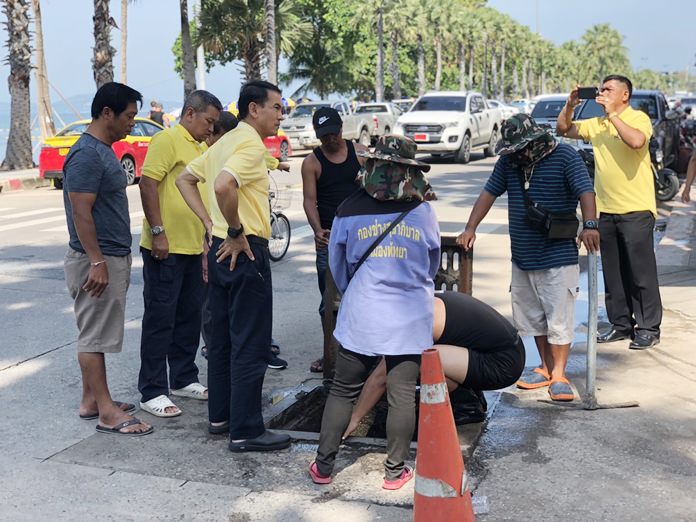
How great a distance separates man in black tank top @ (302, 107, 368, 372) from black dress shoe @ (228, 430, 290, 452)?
1480 millimetres

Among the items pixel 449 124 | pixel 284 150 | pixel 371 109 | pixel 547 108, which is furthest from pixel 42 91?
pixel 547 108

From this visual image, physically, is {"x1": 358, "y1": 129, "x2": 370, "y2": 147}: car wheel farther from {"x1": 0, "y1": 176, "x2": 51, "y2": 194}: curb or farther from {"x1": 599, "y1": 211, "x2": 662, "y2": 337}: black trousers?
{"x1": 599, "y1": 211, "x2": 662, "y2": 337}: black trousers

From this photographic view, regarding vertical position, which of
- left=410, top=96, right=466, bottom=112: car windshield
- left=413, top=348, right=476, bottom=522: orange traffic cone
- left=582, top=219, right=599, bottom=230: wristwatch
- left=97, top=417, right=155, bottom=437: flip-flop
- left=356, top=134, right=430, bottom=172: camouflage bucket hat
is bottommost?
left=97, top=417, right=155, bottom=437: flip-flop

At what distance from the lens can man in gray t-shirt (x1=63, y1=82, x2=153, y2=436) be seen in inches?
184

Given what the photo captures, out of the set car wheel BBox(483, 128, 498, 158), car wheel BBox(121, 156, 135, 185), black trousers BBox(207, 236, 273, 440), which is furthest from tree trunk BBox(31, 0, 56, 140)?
black trousers BBox(207, 236, 273, 440)

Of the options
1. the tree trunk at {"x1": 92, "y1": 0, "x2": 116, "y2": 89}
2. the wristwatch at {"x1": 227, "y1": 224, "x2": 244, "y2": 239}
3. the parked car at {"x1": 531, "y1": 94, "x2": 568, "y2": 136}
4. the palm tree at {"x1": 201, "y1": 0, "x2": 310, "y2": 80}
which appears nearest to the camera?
the wristwatch at {"x1": 227, "y1": 224, "x2": 244, "y2": 239}

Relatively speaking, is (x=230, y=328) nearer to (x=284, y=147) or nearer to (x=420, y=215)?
(x=420, y=215)

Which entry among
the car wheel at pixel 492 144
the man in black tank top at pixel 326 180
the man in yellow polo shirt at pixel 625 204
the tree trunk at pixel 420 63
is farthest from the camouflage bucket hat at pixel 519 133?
the tree trunk at pixel 420 63

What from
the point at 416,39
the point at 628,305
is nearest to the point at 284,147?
the point at 628,305

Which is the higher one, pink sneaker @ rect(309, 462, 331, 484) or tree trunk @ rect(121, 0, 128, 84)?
tree trunk @ rect(121, 0, 128, 84)

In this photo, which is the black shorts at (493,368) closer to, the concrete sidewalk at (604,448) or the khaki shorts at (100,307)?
the concrete sidewalk at (604,448)

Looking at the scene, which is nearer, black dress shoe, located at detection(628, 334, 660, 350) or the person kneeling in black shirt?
the person kneeling in black shirt

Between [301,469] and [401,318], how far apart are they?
99 centimetres

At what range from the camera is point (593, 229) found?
534cm
